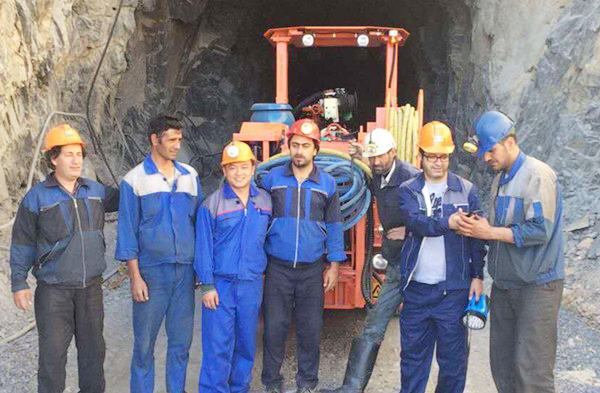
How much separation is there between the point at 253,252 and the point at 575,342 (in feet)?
8.76

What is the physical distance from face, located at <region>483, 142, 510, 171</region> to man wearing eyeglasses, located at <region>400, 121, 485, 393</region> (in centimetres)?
30

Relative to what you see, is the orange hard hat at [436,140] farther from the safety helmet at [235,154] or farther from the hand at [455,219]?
the safety helmet at [235,154]

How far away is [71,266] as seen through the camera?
132 inches

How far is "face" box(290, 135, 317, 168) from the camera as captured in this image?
3.67 m

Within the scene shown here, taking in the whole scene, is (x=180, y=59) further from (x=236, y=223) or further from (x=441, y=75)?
(x=236, y=223)

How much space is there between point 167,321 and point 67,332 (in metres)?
0.58

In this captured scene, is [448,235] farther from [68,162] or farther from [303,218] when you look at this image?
[68,162]

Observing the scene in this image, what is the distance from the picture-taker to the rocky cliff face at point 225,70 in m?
5.88

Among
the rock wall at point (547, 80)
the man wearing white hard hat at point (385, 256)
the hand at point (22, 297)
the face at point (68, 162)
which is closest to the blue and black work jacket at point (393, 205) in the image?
the man wearing white hard hat at point (385, 256)

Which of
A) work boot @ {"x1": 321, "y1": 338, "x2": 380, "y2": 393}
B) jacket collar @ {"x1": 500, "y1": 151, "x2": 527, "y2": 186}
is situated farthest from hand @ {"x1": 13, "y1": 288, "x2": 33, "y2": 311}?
jacket collar @ {"x1": 500, "y1": 151, "x2": 527, "y2": 186}

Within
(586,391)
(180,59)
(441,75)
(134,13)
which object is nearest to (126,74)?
(134,13)

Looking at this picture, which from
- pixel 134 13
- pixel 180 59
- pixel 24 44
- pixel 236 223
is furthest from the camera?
pixel 180 59

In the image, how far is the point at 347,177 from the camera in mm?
4199

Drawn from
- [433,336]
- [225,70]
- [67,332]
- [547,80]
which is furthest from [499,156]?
[225,70]
